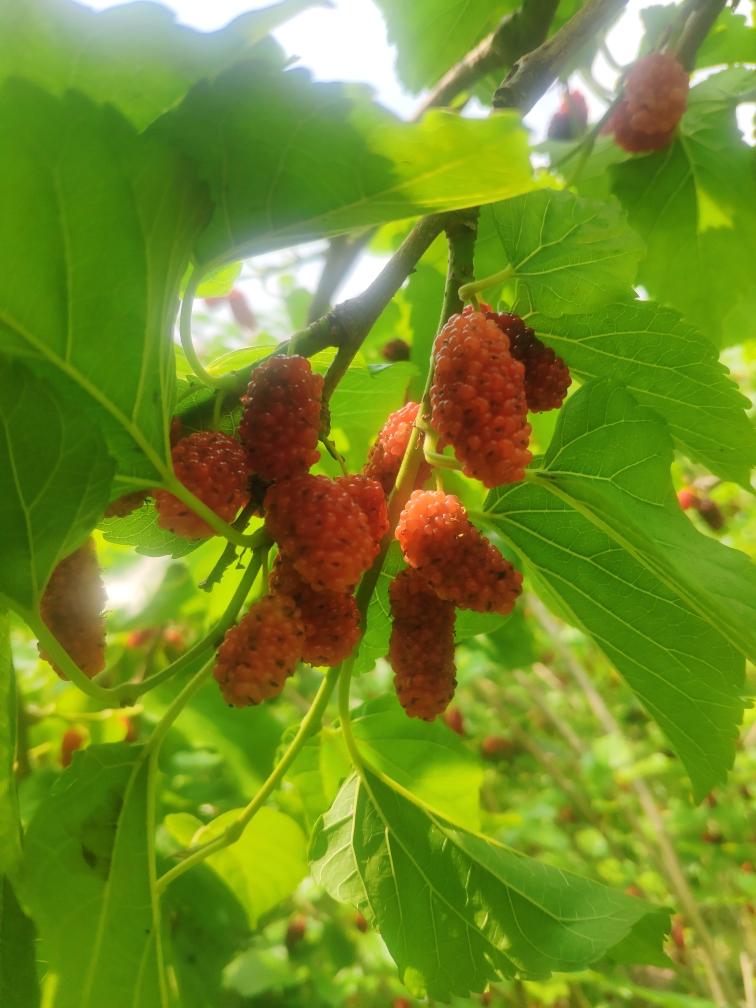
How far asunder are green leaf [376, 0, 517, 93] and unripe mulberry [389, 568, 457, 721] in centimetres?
111

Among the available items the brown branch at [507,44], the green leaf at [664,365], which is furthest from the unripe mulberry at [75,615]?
the brown branch at [507,44]

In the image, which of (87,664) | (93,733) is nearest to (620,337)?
(87,664)

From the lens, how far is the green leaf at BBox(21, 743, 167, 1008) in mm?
612

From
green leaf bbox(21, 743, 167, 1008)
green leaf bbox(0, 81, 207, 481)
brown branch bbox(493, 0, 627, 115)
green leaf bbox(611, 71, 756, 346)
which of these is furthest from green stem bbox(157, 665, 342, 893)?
green leaf bbox(611, 71, 756, 346)

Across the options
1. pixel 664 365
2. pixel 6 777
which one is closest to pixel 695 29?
pixel 664 365

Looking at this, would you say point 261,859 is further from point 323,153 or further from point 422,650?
point 323,153

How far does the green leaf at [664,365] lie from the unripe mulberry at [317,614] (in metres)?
0.34

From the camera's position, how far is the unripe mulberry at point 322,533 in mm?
539

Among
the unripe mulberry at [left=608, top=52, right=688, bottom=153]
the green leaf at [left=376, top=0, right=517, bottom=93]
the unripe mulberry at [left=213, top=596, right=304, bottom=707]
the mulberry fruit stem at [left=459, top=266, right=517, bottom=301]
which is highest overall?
the green leaf at [left=376, top=0, right=517, bottom=93]

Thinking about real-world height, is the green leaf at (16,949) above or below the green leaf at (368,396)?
below

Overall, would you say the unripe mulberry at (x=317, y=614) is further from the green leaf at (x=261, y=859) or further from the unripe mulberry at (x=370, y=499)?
A: the green leaf at (x=261, y=859)

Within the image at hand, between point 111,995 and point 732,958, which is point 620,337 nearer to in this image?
point 111,995

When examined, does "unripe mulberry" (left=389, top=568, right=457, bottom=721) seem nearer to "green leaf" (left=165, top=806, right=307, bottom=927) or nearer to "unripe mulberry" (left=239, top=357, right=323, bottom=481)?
"unripe mulberry" (left=239, top=357, right=323, bottom=481)

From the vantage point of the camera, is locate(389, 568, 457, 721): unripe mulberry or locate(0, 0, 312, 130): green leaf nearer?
locate(0, 0, 312, 130): green leaf
